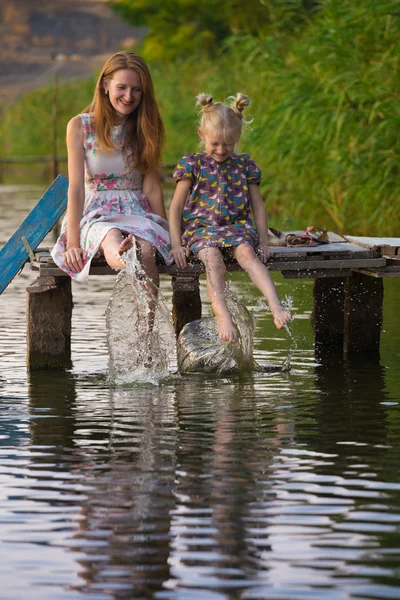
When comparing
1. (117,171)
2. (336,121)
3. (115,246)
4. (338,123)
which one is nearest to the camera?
(115,246)

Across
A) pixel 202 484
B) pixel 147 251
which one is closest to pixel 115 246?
pixel 147 251

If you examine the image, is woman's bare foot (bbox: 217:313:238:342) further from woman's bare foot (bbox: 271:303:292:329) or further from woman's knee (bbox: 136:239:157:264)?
woman's knee (bbox: 136:239:157:264)

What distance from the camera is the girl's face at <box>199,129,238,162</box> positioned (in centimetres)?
762

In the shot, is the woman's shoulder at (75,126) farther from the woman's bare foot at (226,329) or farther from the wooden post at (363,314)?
the wooden post at (363,314)

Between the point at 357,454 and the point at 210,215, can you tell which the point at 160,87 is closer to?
the point at 210,215

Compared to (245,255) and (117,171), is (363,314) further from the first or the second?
(117,171)

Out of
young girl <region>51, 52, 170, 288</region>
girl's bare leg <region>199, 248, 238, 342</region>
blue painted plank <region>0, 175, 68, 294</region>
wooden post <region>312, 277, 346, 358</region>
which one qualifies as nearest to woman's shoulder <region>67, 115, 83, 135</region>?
young girl <region>51, 52, 170, 288</region>

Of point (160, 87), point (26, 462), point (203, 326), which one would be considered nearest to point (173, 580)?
point (26, 462)

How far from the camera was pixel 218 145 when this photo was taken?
768 cm

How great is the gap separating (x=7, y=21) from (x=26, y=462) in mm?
114253

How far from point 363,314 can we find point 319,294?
0.42m

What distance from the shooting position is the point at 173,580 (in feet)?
13.9

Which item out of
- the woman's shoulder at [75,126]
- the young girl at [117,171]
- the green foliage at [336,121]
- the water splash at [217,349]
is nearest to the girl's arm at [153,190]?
the young girl at [117,171]

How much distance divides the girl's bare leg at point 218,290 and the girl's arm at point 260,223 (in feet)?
0.74
